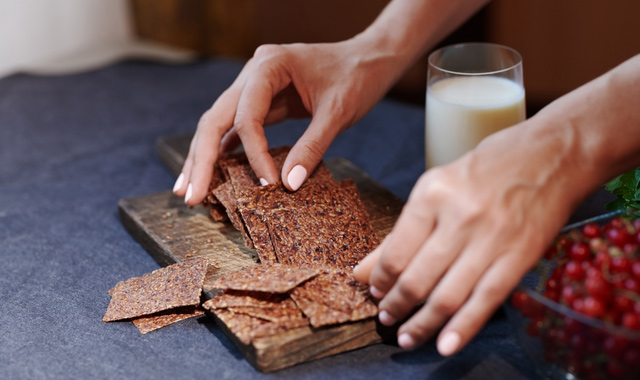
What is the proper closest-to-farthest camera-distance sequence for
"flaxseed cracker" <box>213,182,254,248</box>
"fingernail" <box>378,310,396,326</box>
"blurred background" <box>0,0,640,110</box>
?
"fingernail" <box>378,310,396,326</box>
"flaxseed cracker" <box>213,182,254,248</box>
"blurred background" <box>0,0,640,110</box>

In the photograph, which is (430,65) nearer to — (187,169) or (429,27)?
(429,27)

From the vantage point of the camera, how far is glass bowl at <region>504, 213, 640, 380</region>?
72 cm

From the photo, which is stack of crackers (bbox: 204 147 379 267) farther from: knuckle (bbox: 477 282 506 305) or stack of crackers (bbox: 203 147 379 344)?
knuckle (bbox: 477 282 506 305)

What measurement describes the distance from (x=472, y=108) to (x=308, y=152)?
1.02ft

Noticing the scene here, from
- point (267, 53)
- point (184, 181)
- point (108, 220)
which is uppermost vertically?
point (267, 53)

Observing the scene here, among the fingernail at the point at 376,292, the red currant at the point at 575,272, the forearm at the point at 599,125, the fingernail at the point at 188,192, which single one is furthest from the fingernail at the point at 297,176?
the red currant at the point at 575,272

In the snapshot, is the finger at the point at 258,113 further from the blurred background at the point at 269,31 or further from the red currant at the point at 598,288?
the blurred background at the point at 269,31

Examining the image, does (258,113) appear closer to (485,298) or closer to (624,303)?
(485,298)

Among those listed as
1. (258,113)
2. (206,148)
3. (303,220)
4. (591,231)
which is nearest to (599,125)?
(591,231)

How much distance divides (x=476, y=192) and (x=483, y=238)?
56mm

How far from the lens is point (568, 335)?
2.52 ft

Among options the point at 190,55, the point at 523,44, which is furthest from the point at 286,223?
the point at 523,44

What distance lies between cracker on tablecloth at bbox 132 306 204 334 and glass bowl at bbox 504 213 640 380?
49cm

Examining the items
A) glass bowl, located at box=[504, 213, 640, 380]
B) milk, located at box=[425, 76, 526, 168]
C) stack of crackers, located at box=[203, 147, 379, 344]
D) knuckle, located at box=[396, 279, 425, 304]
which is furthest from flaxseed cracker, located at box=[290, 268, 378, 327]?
milk, located at box=[425, 76, 526, 168]
